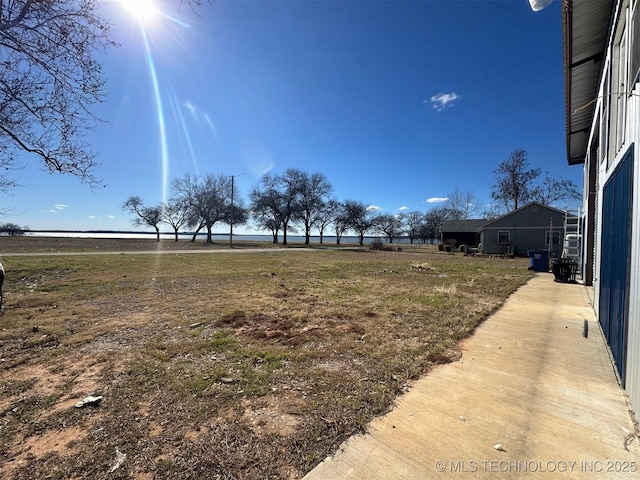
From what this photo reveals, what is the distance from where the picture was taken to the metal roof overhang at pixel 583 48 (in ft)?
14.1

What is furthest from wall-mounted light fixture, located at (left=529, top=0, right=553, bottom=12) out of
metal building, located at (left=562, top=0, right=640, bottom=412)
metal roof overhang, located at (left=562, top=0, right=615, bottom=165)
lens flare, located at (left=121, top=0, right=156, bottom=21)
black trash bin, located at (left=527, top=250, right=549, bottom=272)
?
black trash bin, located at (left=527, top=250, right=549, bottom=272)

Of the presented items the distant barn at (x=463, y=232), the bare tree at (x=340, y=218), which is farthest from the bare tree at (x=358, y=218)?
the distant barn at (x=463, y=232)

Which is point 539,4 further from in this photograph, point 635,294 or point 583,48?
point 635,294

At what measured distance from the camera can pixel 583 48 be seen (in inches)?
205

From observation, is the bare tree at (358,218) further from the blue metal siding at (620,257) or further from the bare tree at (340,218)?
the blue metal siding at (620,257)

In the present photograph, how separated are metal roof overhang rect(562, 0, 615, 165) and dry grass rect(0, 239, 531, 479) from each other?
381 cm

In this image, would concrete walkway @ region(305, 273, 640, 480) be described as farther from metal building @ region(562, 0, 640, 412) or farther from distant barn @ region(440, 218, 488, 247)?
distant barn @ region(440, 218, 488, 247)

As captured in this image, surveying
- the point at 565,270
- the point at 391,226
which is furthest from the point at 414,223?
the point at 565,270

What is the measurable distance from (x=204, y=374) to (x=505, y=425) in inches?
114

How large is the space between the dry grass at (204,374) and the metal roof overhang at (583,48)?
3.81m

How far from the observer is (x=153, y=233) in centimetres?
5634

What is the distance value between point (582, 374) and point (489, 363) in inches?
36.6

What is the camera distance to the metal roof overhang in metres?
4.30

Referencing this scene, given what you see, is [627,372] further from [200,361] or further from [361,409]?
[200,361]
